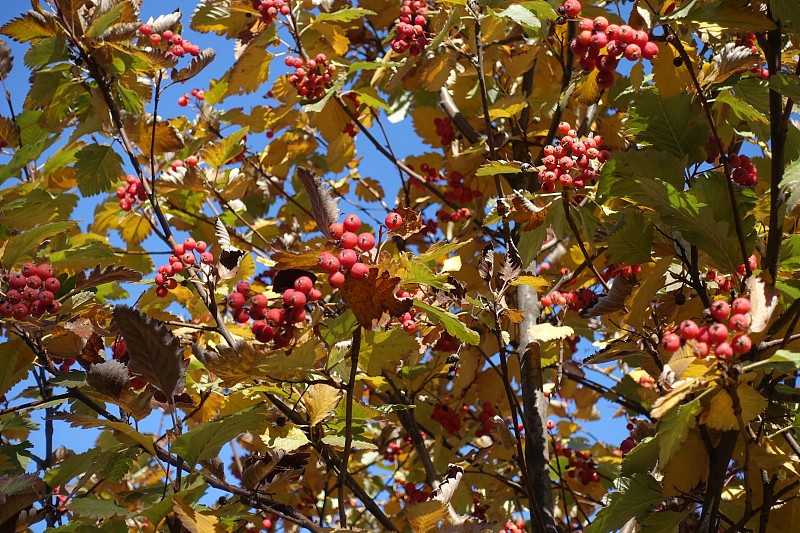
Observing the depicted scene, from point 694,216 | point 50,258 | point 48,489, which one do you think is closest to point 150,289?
point 50,258

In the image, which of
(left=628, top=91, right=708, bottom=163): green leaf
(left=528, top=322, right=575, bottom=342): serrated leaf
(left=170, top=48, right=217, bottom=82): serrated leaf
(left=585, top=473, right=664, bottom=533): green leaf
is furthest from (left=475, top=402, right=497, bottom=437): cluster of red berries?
(left=170, top=48, right=217, bottom=82): serrated leaf

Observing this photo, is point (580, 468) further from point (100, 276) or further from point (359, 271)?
point (359, 271)

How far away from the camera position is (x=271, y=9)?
356 centimetres

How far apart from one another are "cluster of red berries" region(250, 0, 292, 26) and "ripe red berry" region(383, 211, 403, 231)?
2292 millimetres

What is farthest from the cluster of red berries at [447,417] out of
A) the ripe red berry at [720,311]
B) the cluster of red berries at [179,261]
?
the ripe red berry at [720,311]

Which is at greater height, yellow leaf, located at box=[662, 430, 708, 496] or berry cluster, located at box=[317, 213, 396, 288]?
berry cluster, located at box=[317, 213, 396, 288]

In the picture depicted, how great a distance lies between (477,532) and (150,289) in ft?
5.86

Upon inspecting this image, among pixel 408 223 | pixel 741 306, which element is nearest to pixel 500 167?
pixel 408 223

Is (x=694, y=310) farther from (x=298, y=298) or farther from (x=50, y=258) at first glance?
(x=50, y=258)

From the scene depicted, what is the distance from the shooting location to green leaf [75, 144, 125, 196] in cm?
319

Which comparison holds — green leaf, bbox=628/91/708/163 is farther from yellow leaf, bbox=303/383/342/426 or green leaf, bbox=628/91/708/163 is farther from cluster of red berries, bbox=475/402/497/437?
cluster of red berries, bbox=475/402/497/437

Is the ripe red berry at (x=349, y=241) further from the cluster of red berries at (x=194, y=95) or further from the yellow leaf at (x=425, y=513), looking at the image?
the cluster of red berries at (x=194, y=95)

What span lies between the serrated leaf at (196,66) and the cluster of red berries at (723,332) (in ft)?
7.74

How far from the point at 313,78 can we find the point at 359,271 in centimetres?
237
